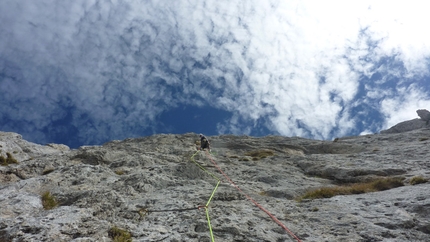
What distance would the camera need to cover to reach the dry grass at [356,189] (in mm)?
14889

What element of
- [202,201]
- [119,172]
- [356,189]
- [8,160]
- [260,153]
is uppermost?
[260,153]

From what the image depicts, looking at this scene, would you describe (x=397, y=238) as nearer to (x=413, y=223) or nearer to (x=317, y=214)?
(x=413, y=223)

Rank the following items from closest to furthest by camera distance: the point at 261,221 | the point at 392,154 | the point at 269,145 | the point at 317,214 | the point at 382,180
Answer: the point at 261,221, the point at 317,214, the point at 382,180, the point at 392,154, the point at 269,145

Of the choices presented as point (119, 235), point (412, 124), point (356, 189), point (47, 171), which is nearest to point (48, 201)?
point (119, 235)

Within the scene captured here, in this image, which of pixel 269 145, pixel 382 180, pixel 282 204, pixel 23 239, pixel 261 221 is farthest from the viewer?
pixel 269 145

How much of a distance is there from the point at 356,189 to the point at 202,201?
810cm

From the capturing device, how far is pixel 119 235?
932 cm

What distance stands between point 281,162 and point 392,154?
26.6ft

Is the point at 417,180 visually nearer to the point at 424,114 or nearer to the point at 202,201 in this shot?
the point at 202,201

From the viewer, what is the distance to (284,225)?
10.9 m

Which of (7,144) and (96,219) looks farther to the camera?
(7,144)

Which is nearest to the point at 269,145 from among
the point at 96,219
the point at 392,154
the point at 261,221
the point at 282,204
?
the point at 392,154

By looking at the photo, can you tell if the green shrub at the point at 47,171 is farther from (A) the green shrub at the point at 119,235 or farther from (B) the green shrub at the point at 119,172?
(A) the green shrub at the point at 119,235

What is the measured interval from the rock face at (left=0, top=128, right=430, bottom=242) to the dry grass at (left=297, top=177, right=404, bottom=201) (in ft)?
1.91
